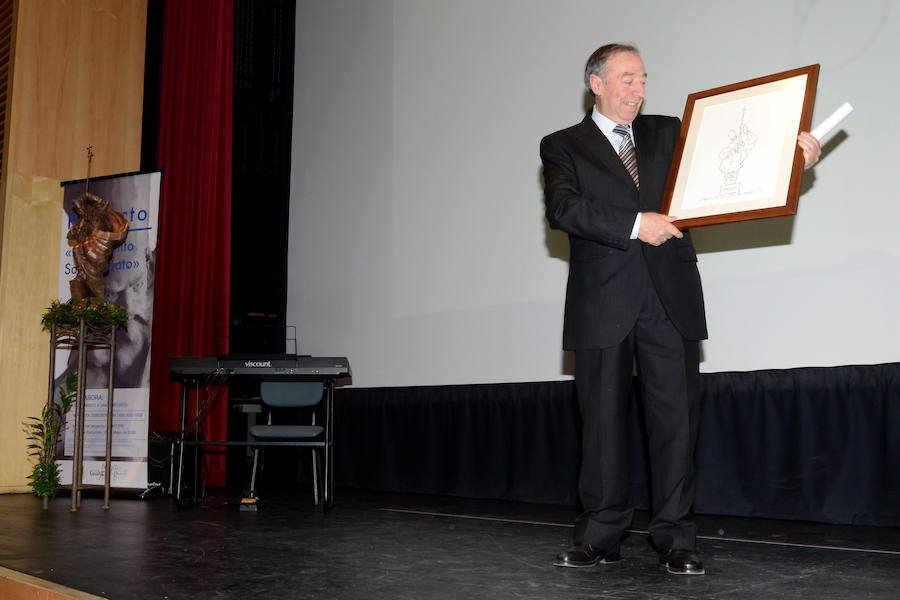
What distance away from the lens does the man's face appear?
228 centimetres

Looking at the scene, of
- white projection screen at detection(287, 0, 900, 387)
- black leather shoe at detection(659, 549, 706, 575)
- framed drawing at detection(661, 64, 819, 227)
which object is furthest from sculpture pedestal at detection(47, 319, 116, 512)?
framed drawing at detection(661, 64, 819, 227)

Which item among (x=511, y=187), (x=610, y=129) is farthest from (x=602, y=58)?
(x=511, y=187)

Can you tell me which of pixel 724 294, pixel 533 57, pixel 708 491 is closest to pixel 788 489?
pixel 708 491

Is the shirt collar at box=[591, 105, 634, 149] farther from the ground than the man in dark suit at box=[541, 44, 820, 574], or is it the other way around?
the shirt collar at box=[591, 105, 634, 149]

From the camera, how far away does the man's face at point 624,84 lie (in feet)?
7.48

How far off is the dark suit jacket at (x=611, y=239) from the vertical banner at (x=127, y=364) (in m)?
3.07

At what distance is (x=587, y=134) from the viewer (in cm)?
241

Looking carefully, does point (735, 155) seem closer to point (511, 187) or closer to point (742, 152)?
point (742, 152)

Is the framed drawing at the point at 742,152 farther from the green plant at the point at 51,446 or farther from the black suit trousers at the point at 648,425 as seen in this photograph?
the green plant at the point at 51,446

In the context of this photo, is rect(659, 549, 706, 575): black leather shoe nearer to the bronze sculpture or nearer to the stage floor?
the stage floor

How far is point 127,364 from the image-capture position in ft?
15.6

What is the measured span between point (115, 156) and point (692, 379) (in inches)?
187

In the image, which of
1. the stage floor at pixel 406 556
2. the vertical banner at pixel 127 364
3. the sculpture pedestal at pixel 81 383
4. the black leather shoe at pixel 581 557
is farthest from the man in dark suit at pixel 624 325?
the vertical banner at pixel 127 364

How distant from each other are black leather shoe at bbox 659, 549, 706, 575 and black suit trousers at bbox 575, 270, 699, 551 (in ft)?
0.17
